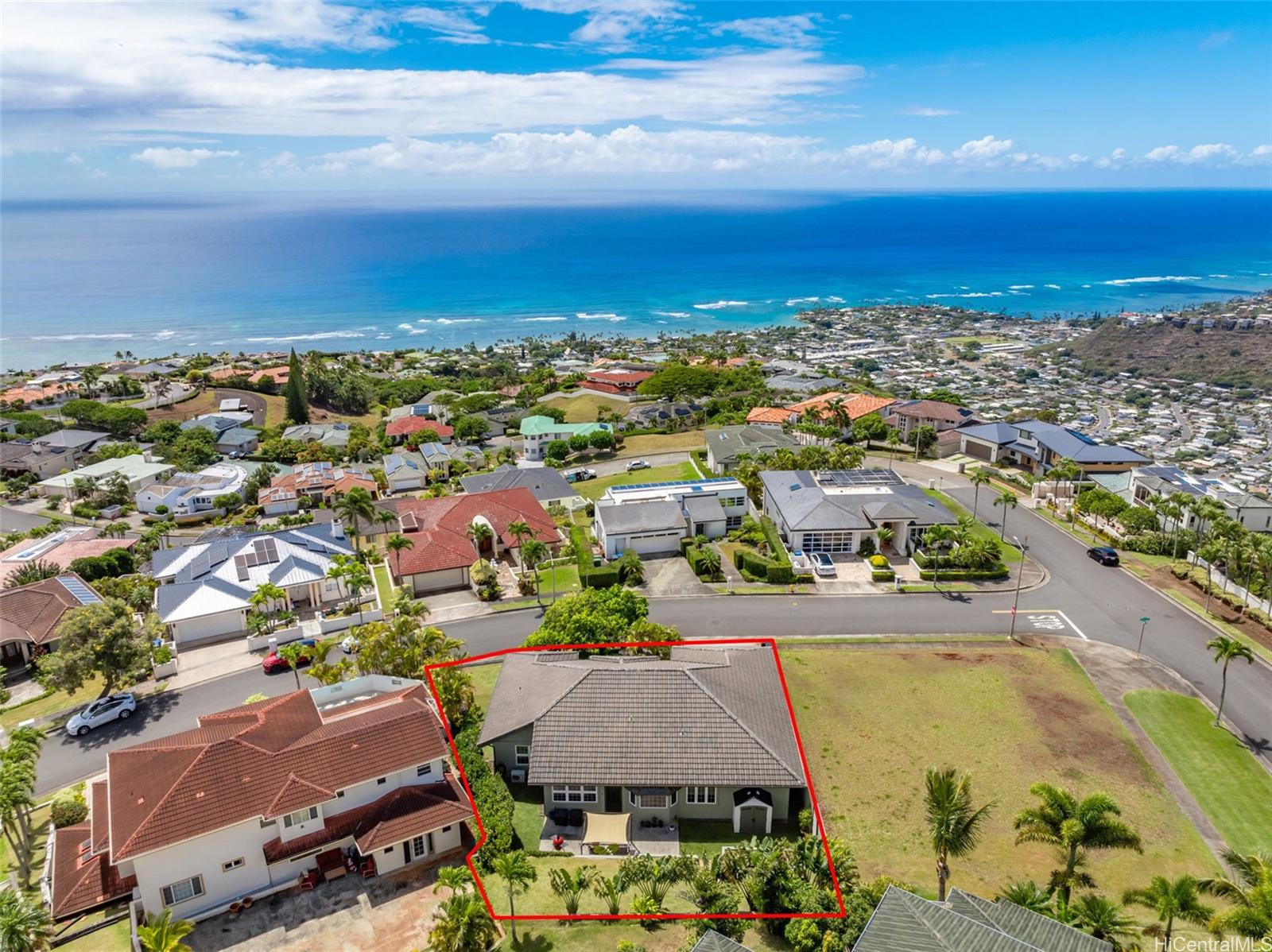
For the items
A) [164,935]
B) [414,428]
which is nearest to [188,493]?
[414,428]

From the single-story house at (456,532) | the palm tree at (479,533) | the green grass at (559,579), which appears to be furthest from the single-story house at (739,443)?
the palm tree at (479,533)

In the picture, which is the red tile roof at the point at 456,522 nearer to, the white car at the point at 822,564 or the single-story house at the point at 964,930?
the white car at the point at 822,564

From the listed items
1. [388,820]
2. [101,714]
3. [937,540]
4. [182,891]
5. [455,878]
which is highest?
[937,540]

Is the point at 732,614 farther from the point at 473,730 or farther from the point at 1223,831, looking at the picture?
the point at 1223,831

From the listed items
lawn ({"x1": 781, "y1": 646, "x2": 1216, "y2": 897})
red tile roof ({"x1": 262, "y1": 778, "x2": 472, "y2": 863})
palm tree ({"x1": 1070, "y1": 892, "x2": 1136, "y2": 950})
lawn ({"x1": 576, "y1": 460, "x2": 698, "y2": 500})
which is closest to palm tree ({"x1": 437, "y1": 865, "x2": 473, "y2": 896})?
red tile roof ({"x1": 262, "y1": 778, "x2": 472, "y2": 863})

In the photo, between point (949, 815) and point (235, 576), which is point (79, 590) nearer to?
point (235, 576)

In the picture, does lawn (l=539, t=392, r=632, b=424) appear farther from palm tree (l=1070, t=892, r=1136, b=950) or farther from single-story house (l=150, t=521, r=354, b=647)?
palm tree (l=1070, t=892, r=1136, b=950)

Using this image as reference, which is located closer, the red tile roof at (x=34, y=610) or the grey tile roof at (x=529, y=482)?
the red tile roof at (x=34, y=610)
